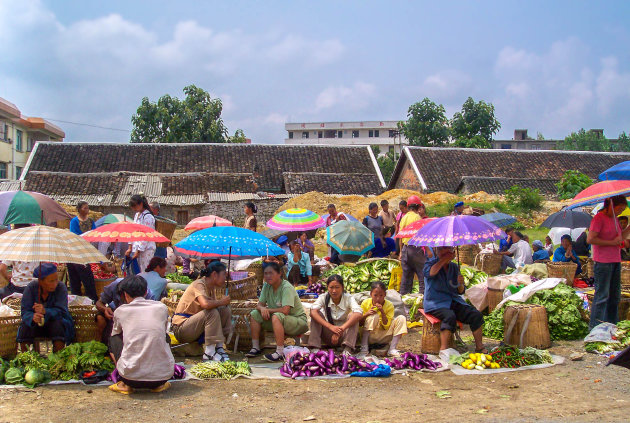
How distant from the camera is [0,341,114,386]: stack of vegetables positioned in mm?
6262

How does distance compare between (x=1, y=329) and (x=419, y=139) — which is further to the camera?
(x=419, y=139)

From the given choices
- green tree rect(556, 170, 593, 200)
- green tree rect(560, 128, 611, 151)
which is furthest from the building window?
green tree rect(560, 128, 611, 151)

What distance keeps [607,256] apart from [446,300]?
89.8 inches

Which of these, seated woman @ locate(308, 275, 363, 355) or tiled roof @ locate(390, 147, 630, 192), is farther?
tiled roof @ locate(390, 147, 630, 192)

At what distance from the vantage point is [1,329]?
6.66 meters

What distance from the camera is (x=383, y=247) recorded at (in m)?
13.7

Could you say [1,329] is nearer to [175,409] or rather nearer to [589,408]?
[175,409]

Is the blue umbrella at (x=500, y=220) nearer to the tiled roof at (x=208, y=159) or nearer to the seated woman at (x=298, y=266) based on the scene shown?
the seated woman at (x=298, y=266)

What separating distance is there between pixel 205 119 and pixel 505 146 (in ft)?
148

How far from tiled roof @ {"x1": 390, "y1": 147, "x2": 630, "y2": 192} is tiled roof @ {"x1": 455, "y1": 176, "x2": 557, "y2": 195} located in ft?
2.71

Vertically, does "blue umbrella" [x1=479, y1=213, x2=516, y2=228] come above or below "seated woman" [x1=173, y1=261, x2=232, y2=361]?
above

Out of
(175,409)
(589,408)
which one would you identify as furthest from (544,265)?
(175,409)

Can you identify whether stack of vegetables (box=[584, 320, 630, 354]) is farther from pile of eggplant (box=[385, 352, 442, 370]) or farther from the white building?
the white building

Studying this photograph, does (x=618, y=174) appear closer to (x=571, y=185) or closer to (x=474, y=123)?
(x=571, y=185)
